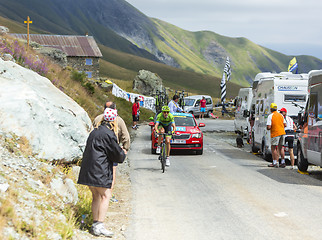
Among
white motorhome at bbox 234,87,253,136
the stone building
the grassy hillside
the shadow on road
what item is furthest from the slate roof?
the shadow on road

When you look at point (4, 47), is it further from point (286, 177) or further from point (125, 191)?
point (286, 177)

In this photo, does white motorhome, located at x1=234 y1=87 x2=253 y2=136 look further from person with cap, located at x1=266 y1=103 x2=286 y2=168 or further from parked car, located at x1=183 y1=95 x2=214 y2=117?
parked car, located at x1=183 y1=95 x2=214 y2=117

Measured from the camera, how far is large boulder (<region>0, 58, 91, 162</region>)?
32.1 ft

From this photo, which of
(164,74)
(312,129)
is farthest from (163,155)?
(164,74)

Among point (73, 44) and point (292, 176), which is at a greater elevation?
point (73, 44)

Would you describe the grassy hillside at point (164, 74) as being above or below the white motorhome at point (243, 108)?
above

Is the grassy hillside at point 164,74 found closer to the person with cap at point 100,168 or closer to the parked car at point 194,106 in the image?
the parked car at point 194,106

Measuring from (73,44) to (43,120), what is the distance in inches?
3351

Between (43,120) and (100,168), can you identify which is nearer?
(100,168)

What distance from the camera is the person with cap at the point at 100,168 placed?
22.3 feet

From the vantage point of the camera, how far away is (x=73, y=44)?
93250mm

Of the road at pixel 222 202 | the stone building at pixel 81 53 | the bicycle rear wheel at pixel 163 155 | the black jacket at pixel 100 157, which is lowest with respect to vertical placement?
the road at pixel 222 202

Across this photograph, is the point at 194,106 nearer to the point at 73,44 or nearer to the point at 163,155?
the point at 163,155

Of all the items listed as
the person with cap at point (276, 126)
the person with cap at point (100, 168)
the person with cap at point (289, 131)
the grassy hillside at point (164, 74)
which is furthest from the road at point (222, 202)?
the grassy hillside at point (164, 74)
